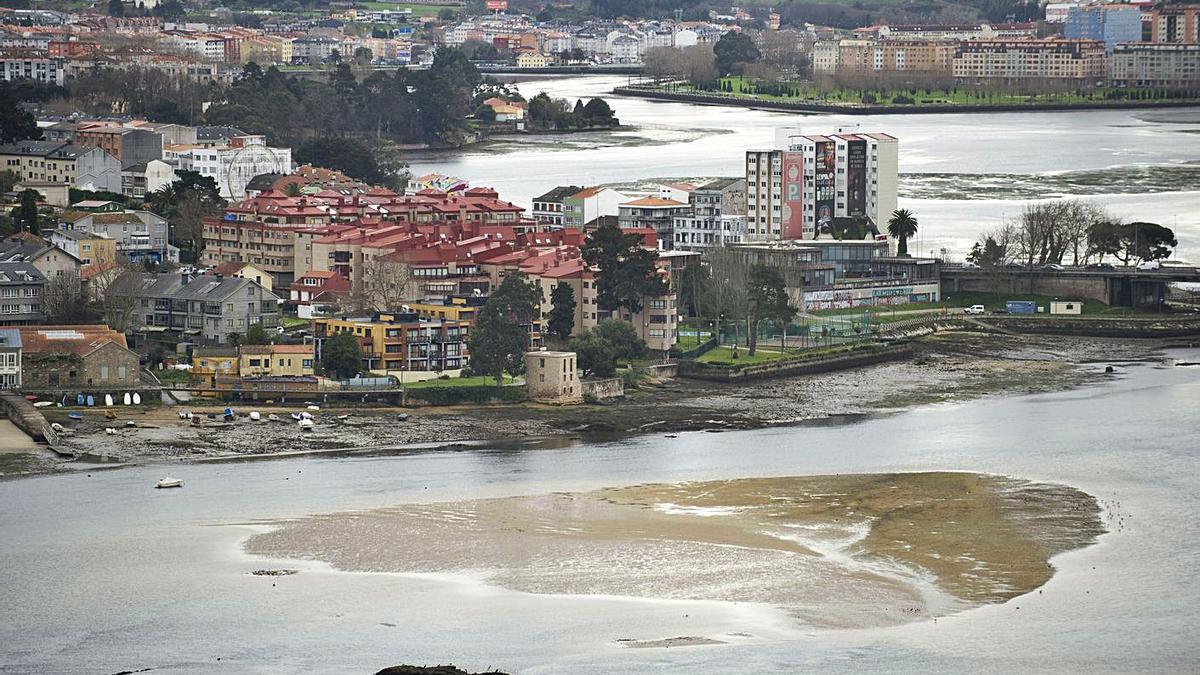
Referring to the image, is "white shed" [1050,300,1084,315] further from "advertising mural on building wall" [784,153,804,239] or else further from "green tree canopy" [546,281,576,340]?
"green tree canopy" [546,281,576,340]

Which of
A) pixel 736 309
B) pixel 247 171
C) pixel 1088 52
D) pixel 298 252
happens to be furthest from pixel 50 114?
pixel 1088 52

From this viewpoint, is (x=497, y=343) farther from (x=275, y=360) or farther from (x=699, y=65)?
(x=699, y=65)

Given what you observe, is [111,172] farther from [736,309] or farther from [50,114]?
[736,309]

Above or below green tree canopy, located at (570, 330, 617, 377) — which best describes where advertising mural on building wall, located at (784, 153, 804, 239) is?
above

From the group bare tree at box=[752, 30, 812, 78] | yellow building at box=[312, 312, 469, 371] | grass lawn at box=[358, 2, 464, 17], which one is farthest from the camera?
grass lawn at box=[358, 2, 464, 17]

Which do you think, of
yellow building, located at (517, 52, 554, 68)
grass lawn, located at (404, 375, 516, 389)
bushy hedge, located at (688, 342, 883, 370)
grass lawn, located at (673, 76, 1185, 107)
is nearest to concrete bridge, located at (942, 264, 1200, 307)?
bushy hedge, located at (688, 342, 883, 370)

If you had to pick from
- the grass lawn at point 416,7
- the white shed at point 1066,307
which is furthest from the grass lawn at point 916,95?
the white shed at point 1066,307
